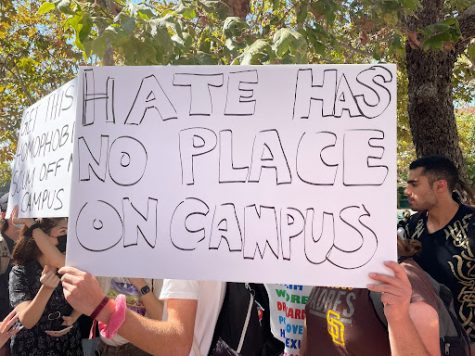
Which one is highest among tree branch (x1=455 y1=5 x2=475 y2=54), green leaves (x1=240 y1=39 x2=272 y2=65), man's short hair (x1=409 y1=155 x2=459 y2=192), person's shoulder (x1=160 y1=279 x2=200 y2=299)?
tree branch (x1=455 y1=5 x2=475 y2=54)

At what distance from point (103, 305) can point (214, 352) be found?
49 centimetres

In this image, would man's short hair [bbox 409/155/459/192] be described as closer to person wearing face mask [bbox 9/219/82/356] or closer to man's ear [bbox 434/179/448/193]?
man's ear [bbox 434/179/448/193]

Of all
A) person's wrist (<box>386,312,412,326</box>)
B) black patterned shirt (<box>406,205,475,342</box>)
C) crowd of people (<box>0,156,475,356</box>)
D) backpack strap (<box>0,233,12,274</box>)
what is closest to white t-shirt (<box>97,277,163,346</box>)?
crowd of people (<box>0,156,475,356</box>)

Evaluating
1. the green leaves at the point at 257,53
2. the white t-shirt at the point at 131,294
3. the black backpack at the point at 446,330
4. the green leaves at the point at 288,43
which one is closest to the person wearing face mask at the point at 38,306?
the white t-shirt at the point at 131,294

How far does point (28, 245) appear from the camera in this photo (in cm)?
286

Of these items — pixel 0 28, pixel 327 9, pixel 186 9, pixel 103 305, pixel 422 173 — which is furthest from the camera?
pixel 0 28

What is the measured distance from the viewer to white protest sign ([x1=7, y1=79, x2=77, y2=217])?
193cm

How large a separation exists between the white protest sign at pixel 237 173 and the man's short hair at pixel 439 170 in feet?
7.27

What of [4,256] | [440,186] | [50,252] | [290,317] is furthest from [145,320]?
[4,256]

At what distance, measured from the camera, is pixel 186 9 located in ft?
8.38

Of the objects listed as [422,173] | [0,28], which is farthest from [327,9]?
[0,28]

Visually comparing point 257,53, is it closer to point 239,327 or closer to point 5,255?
point 239,327

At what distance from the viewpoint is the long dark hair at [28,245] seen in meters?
2.84

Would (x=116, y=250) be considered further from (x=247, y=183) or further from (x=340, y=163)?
(x=340, y=163)
